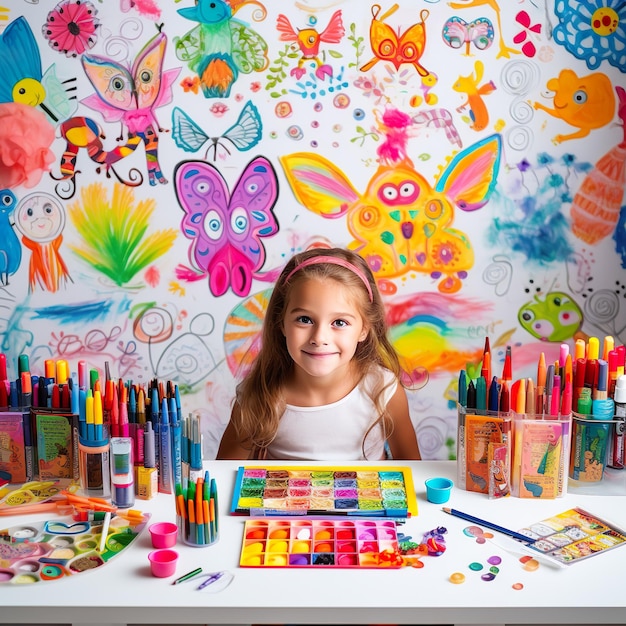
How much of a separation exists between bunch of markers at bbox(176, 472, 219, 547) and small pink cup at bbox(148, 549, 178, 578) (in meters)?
0.06

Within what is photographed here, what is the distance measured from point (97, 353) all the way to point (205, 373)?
14.7 inches

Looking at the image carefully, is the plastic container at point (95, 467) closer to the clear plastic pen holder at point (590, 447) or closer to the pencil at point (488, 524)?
the pencil at point (488, 524)

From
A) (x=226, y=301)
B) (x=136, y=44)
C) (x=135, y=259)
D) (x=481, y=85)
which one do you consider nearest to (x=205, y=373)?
(x=226, y=301)

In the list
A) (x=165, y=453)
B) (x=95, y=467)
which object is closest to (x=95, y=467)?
(x=95, y=467)

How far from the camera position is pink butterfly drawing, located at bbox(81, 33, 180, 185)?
98.4 inches

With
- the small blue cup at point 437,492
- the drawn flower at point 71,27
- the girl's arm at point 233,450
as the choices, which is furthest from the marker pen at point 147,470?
the drawn flower at point 71,27

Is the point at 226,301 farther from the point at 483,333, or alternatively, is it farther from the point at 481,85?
the point at 481,85

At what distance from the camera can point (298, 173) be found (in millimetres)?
2562

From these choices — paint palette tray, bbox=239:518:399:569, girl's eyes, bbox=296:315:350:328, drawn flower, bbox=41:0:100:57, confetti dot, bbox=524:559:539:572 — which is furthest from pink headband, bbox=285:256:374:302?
Answer: drawn flower, bbox=41:0:100:57

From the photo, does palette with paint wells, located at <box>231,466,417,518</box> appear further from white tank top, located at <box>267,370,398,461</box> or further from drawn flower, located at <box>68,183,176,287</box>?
drawn flower, located at <box>68,183,176,287</box>

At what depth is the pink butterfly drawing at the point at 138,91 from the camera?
8.20 feet

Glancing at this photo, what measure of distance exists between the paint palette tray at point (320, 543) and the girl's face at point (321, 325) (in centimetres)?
39

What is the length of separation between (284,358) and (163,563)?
2.39 feet

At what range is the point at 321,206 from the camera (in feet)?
8.46
